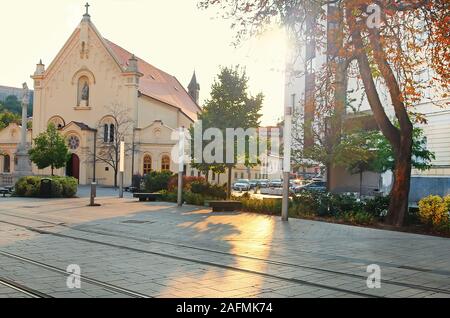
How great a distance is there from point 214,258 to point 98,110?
50.3 m

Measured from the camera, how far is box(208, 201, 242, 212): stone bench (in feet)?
65.7

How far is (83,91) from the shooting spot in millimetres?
58125

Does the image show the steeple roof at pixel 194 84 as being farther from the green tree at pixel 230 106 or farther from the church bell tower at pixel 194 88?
the green tree at pixel 230 106

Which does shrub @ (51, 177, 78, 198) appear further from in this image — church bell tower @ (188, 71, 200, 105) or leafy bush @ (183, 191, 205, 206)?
church bell tower @ (188, 71, 200, 105)

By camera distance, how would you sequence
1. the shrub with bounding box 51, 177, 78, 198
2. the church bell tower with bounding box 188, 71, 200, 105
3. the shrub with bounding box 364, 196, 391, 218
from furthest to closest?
the church bell tower with bounding box 188, 71, 200, 105 < the shrub with bounding box 51, 177, 78, 198 < the shrub with bounding box 364, 196, 391, 218

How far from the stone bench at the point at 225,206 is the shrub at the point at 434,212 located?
762cm

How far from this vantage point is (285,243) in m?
11.6

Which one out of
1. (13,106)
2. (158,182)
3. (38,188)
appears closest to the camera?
(38,188)

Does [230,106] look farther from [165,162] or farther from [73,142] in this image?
[73,142]

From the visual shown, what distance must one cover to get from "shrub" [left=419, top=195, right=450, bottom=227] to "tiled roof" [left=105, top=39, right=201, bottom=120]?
150 ft

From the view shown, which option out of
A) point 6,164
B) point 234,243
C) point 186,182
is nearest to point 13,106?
point 6,164

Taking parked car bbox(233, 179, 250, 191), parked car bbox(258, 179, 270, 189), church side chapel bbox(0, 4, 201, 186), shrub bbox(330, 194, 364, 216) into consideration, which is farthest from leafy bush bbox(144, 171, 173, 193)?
parked car bbox(258, 179, 270, 189)

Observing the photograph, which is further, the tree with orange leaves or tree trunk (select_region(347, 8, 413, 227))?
tree trunk (select_region(347, 8, 413, 227))
